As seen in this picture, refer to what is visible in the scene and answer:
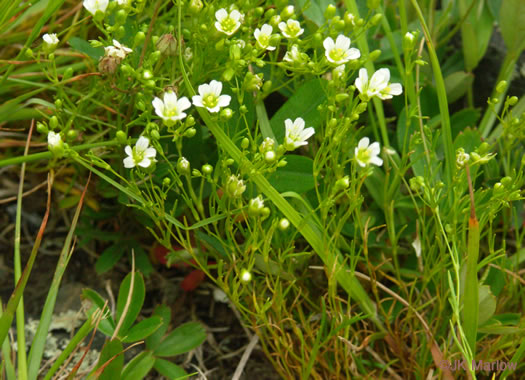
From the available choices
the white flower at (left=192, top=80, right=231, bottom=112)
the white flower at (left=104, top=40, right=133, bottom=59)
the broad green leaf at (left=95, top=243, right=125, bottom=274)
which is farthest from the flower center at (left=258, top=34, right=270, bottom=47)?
the broad green leaf at (left=95, top=243, right=125, bottom=274)

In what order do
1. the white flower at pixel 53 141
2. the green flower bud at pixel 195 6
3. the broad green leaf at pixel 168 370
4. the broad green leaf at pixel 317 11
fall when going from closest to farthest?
1. the white flower at pixel 53 141
2. the green flower bud at pixel 195 6
3. the broad green leaf at pixel 168 370
4. the broad green leaf at pixel 317 11

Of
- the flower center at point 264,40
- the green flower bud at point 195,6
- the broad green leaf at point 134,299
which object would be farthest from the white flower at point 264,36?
the broad green leaf at point 134,299

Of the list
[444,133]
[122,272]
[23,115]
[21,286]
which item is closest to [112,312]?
[122,272]

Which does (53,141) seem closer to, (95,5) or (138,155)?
(138,155)

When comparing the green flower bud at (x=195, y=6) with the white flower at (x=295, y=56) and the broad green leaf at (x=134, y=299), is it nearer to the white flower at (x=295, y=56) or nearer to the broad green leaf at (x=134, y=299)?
the white flower at (x=295, y=56)

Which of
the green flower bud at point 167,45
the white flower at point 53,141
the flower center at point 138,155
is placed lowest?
the flower center at point 138,155

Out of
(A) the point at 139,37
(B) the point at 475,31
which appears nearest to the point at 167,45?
(A) the point at 139,37

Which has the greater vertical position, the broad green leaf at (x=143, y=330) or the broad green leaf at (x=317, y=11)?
the broad green leaf at (x=317, y=11)

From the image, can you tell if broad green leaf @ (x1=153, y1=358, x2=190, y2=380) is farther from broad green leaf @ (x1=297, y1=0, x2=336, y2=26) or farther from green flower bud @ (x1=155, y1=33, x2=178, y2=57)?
broad green leaf @ (x1=297, y1=0, x2=336, y2=26)
